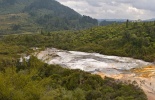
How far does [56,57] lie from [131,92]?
22.3 metres

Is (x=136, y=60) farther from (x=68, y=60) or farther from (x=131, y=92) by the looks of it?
(x=131, y=92)

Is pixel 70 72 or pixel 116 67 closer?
pixel 70 72

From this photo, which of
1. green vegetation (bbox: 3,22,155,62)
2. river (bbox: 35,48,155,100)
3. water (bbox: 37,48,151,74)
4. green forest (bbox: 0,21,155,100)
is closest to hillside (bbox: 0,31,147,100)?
green forest (bbox: 0,21,155,100)

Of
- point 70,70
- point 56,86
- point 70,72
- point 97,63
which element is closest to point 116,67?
point 97,63

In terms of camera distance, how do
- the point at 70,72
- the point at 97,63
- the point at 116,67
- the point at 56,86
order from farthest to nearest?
the point at 97,63 < the point at 116,67 < the point at 70,72 < the point at 56,86

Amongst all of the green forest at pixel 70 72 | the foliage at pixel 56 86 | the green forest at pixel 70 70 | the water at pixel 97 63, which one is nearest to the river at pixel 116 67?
the water at pixel 97 63

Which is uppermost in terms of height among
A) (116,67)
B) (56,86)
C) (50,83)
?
(50,83)

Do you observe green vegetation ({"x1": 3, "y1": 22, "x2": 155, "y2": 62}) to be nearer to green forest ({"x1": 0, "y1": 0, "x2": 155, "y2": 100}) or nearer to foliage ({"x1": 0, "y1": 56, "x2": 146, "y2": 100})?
green forest ({"x1": 0, "y1": 0, "x2": 155, "y2": 100})

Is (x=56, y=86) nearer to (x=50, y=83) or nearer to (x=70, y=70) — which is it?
(x=50, y=83)

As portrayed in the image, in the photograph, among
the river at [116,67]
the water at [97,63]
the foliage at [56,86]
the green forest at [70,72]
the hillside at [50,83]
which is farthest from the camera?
the water at [97,63]

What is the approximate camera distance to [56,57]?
4500 cm

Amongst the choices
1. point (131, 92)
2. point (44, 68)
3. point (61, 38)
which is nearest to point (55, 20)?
point (61, 38)

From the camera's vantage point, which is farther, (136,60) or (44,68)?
(136,60)

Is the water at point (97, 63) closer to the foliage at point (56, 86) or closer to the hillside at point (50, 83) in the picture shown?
the hillside at point (50, 83)
